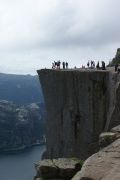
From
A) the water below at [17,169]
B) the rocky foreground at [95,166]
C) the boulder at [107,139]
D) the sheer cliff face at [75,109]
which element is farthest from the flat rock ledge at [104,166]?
the water below at [17,169]

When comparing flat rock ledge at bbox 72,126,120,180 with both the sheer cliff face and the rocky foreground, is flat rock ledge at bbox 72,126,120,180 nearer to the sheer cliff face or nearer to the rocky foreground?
the rocky foreground

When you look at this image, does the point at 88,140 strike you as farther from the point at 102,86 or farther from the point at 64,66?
the point at 64,66

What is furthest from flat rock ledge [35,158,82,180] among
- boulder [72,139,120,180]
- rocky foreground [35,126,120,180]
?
boulder [72,139,120,180]

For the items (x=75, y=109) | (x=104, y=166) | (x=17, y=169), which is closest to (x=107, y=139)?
(x=104, y=166)

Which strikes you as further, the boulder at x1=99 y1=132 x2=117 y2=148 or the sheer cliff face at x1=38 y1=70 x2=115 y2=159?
the sheer cliff face at x1=38 y1=70 x2=115 y2=159

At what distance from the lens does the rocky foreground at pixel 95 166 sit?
2010 cm

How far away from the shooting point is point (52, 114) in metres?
55.7

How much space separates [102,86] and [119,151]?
24098 mm

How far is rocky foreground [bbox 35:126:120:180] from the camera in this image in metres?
20.1

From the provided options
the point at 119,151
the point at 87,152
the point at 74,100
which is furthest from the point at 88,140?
the point at 119,151

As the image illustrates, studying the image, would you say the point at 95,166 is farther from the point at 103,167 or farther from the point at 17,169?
the point at 17,169

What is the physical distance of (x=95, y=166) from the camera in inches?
824

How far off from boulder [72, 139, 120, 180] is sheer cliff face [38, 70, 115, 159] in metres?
22.4

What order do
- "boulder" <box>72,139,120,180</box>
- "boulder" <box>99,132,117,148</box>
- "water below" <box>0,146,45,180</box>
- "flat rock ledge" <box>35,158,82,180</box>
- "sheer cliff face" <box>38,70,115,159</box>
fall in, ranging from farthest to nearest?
"water below" <box>0,146,45,180</box> < "sheer cliff face" <box>38,70,115,159</box> < "flat rock ledge" <box>35,158,82,180</box> < "boulder" <box>99,132,117,148</box> < "boulder" <box>72,139,120,180</box>
